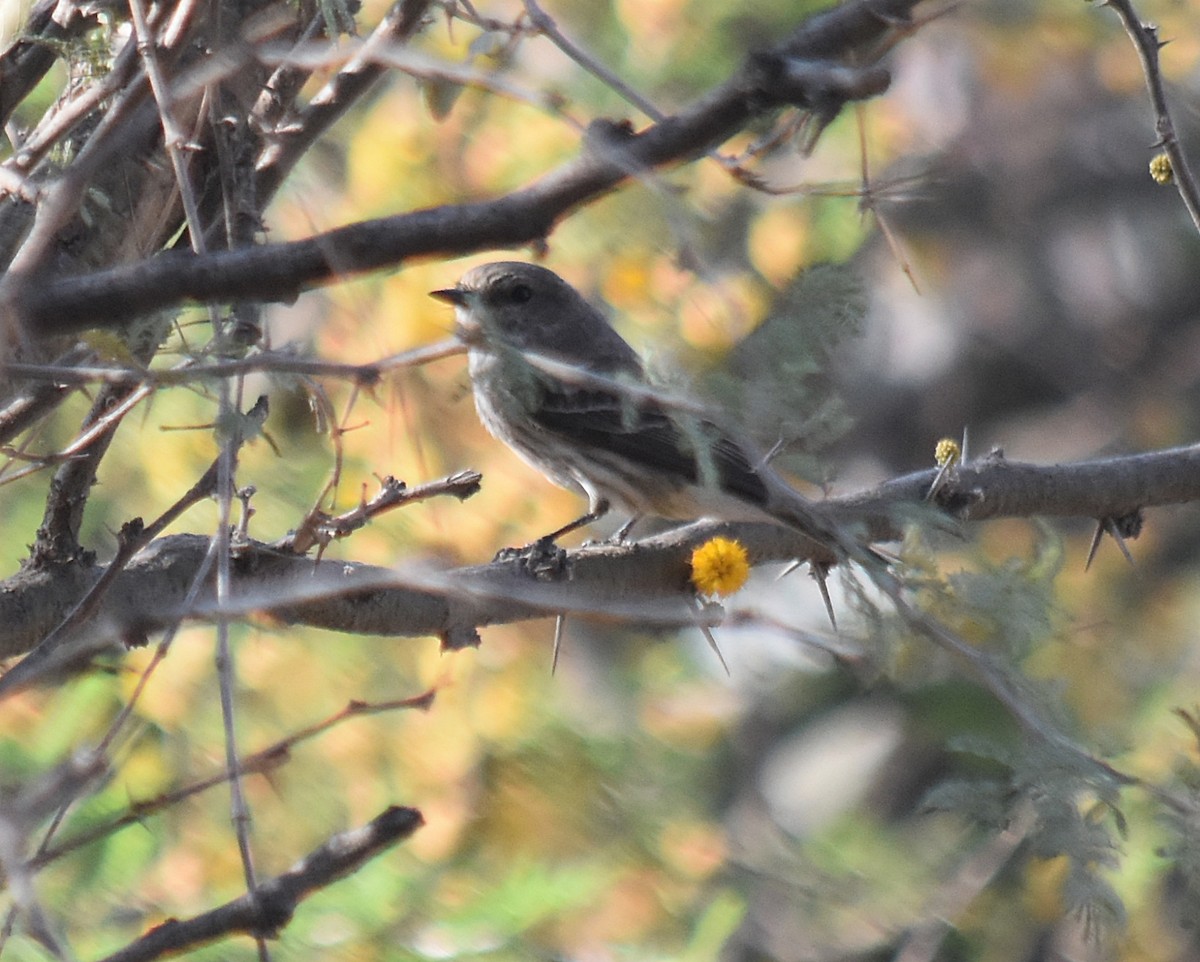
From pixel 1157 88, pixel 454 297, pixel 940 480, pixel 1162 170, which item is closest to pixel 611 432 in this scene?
pixel 454 297

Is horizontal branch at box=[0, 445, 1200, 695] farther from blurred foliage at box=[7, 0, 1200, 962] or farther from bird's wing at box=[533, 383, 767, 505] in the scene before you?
bird's wing at box=[533, 383, 767, 505]

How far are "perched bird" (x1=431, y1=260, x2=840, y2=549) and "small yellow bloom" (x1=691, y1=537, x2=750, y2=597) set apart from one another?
164mm

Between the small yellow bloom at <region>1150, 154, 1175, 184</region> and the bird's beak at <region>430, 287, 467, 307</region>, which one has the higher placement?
the small yellow bloom at <region>1150, 154, 1175, 184</region>

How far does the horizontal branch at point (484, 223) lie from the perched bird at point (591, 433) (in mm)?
1358

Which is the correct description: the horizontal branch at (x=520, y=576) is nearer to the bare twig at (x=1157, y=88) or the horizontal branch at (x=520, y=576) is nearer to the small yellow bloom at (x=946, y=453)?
the small yellow bloom at (x=946, y=453)

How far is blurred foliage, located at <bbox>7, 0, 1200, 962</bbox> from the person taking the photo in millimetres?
2734

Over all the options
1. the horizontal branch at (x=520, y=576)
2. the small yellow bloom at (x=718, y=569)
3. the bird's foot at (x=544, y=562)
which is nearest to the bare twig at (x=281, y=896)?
the horizontal branch at (x=520, y=576)

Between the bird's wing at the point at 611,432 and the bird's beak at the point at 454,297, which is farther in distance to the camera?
the bird's beak at the point at 454,297

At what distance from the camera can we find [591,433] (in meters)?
5.20

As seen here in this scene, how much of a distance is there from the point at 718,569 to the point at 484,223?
6.54 feet

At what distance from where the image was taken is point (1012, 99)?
11.5m

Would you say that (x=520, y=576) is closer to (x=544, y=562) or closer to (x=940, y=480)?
(x=544, y=562)

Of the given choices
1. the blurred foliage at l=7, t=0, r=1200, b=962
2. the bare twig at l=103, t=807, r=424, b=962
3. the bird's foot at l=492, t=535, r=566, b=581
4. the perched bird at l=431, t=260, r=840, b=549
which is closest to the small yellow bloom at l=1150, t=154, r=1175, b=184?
the blurred foliage at l=7, t=0, r=1200, b=962

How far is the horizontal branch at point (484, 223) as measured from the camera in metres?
1.66
